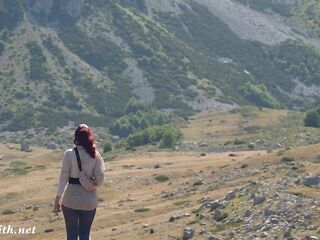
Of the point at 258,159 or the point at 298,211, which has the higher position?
the point at 298,211

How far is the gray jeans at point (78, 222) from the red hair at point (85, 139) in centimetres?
151

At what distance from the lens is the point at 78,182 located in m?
20.7

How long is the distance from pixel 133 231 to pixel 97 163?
46.0 meters

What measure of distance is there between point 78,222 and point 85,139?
7.21 feet

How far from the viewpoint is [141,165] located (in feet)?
420

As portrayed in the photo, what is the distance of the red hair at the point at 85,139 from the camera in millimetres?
20562

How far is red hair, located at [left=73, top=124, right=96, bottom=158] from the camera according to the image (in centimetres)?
2056

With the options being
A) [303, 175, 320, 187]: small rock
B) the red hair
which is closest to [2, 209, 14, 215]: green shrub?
[303, 175, 320, 187]: small rock

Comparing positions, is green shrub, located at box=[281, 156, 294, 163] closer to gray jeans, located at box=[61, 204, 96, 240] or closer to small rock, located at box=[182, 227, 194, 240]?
small rock, located at box=[182, 227, 194, 240]

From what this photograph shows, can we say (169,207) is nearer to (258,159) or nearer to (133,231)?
(133,231)

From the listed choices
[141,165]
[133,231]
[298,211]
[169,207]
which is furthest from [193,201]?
[141,165]

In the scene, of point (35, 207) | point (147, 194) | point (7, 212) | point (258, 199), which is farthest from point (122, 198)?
point (258, 199)

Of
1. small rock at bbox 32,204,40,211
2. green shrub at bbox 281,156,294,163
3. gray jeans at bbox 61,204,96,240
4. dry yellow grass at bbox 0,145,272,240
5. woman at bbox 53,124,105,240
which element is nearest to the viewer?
woman at bbox 53,124,105,240

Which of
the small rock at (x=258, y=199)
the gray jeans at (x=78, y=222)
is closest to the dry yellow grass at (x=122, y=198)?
the small rock at (x=258, y=199)
